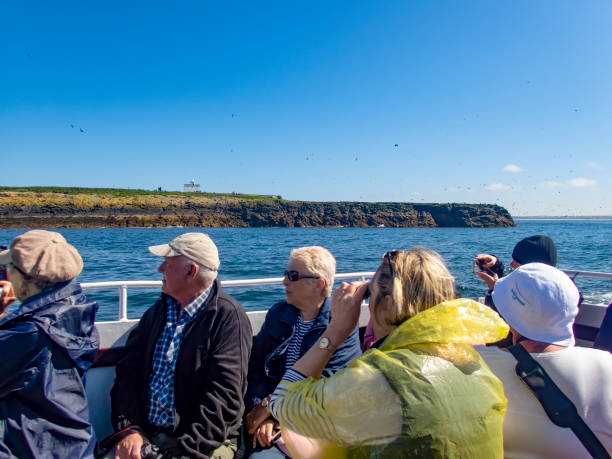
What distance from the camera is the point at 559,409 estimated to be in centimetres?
150

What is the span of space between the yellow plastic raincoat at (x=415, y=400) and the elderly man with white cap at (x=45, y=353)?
44.6 inches

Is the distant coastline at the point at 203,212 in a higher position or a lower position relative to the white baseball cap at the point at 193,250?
lower

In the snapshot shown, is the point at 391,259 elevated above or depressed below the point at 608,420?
above

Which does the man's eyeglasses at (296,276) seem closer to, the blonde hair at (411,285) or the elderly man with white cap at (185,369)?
the elderly man with white cap at (185,369)

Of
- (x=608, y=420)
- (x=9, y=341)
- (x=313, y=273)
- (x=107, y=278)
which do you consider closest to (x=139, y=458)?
(x=9, y=341)

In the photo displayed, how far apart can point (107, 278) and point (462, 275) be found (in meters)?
12.7

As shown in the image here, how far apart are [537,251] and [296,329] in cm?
199

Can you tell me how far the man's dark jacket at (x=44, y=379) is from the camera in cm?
172

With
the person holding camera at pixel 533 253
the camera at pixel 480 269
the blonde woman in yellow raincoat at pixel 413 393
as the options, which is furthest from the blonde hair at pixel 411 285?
the camera at pixel 480 269

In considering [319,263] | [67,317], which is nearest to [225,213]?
[319,263]

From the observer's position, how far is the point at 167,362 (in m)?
2.36

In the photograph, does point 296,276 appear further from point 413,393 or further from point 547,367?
point 413,393

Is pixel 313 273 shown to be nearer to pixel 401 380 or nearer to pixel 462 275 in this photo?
pixel 401 380

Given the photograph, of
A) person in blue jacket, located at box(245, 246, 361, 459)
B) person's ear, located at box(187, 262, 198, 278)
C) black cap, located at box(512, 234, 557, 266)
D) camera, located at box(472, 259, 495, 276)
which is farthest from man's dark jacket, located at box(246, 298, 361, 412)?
black cap, located at box(512, 234, 557, 266)
